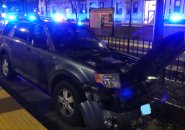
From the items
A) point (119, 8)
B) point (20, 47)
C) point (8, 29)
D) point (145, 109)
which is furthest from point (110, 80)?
point (119, 8)

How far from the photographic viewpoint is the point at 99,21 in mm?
10188

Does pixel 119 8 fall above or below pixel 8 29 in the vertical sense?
above

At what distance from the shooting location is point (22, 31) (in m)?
6.52

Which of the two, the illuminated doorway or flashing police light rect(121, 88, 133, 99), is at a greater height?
the illuminated doorway

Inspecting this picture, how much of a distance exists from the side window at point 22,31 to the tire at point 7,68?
0.75 metres

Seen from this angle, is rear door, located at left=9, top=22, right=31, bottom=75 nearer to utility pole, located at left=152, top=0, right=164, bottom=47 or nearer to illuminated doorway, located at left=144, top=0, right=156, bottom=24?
utility pole, located at left=152, top=0, right=164, bottom=47

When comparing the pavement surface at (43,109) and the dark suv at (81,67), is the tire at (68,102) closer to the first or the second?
the dark suv at (81,67)

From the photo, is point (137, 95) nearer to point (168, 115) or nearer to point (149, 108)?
point (149, 108)

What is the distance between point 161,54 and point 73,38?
7.65ft

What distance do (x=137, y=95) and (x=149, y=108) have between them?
29cm

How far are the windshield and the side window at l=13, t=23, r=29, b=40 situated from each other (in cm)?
110

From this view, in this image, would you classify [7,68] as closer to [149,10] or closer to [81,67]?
[81,67]

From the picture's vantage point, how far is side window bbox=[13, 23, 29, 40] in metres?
6.30

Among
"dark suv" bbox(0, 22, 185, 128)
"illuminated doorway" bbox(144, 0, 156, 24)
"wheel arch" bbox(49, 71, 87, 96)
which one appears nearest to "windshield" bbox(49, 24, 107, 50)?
"dark suv" bbox(0, 22, 185, 128)
